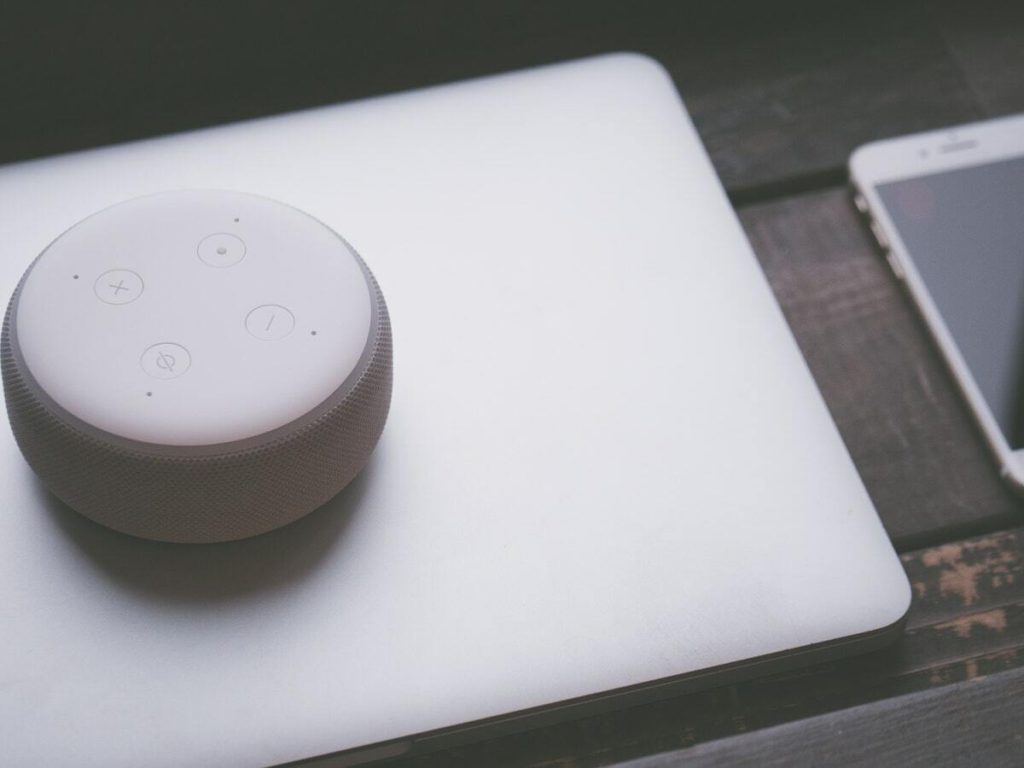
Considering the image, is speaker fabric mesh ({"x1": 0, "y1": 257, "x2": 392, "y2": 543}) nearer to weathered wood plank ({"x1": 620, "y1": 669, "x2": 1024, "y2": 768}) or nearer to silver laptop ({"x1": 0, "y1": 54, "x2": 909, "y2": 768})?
silver laptop ({"x1": 0, "y1": 54, "x2": 909, "y2": 768})

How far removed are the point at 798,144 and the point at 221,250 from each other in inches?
15.4

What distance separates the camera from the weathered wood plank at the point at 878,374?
52 centimetres

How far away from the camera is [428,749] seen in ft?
1.33

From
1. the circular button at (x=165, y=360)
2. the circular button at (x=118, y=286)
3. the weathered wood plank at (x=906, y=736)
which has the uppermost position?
the circular button at (x=118, y=286)

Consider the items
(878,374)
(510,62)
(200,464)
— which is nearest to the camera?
(200,464)

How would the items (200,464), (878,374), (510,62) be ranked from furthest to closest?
(510,62)
(878,374)
(200,464)

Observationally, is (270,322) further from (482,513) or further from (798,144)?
(798,144)

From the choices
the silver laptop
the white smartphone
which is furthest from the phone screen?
the silver laptop

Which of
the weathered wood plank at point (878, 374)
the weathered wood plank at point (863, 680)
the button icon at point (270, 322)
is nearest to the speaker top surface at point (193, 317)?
the button icon at point (270, 322)

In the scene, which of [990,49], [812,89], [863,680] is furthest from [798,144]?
[863,680]

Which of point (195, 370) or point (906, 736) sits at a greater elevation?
point (195, 370)

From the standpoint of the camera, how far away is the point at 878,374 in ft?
1.82

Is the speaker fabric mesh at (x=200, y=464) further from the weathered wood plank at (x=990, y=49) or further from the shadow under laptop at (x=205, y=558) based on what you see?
the weathered wood plank at (x=990, y=49)

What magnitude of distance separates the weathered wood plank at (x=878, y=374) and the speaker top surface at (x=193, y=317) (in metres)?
0.28
